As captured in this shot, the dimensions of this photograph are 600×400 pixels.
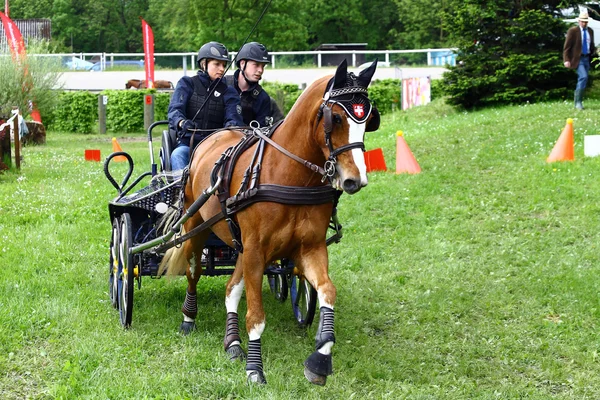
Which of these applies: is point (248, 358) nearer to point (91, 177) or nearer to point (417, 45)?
point (91, 177)

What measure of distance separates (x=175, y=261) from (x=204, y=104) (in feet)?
4.72

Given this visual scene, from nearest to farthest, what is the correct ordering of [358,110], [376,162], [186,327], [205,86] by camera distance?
[358,110]
[186,327]
[205,86]
[376,162]

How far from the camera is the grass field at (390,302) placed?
5.38 metres

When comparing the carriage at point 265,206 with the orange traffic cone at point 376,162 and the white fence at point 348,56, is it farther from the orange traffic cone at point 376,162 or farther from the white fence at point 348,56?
the white fence at point 348,56

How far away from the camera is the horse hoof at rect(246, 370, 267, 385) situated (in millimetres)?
5212

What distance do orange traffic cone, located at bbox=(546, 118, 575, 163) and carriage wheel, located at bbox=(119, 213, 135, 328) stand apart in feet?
24.5

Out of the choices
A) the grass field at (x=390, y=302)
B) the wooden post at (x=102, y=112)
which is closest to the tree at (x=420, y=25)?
the wooden post at (x=102, y=112)

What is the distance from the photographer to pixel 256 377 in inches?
206

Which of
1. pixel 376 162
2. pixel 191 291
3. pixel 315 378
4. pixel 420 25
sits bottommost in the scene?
pixel 315 378

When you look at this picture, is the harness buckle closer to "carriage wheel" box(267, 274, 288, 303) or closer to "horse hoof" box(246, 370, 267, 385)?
"horse hoof" box(246, 370, 267, 385)

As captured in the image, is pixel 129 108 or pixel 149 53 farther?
pixel 149 53

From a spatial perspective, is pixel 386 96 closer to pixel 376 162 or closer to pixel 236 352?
pixel 376 162

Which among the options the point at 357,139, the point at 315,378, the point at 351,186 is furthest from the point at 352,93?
the point at 315,378

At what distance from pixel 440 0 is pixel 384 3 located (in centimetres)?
760
